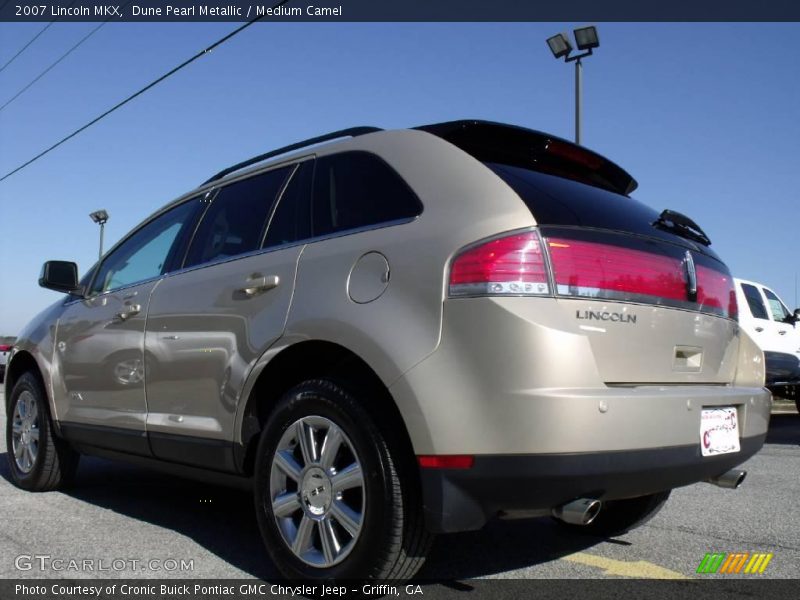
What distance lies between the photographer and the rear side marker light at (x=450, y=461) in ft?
8.00

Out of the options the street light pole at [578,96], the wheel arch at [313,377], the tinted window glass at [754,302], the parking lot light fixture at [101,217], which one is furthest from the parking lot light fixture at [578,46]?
the parking lot light fixture at [101,217]

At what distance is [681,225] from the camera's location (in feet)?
10.7

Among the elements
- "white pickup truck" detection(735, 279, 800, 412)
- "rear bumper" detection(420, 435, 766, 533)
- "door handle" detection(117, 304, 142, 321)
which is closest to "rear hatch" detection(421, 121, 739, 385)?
"rear bumper" detection(420, 435, 766, 533)

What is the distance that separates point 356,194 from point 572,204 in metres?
0.86

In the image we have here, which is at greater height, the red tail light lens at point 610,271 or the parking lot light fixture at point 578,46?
the parking lot light fixture at point 578,46

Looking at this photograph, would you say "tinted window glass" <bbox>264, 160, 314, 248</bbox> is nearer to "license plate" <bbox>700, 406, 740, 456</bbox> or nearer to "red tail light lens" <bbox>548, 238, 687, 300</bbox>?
"red tail light lens" <bbox>548, 238, 687, 300</bbox>

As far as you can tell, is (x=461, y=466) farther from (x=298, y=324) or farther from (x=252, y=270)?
(x=252, y=270)

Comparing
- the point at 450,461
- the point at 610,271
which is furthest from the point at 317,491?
the point at 610,271

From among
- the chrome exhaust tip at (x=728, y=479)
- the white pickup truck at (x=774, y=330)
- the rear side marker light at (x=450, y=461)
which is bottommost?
the white pickup truck at (x=774, y=330)

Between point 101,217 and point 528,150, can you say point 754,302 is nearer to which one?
point 528,150

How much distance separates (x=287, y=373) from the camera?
3.21 metres

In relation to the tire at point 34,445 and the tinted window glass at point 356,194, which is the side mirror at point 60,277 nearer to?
the tire at point 34,445

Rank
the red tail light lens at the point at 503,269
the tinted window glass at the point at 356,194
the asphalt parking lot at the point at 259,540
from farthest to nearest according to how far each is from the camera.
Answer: the asphalt parking lot at the point at 259,540 → the tinted window glass at the point at 356,194 → the red tail light lens at the point at 503,269

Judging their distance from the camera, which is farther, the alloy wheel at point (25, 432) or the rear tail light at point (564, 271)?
the alloy wheel at point (25, 432)
